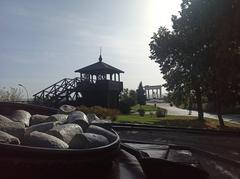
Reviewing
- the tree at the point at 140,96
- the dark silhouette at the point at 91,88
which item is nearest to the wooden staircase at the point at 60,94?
the dark silhouette at the point at 91,88

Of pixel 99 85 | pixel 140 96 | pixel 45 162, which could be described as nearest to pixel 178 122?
pixel 99 85

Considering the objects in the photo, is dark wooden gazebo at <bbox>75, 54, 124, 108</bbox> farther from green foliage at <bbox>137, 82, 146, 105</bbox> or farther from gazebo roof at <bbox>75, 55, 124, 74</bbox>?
green foliage at <bbox>137, 82, 146, 105</bbox>

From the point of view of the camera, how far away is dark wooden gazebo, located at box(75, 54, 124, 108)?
42344 millimetres

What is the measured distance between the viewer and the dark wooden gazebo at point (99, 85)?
139 feet

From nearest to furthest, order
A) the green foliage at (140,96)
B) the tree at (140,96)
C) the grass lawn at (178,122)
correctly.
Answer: the grass lawn at (178,122), the tree at (140,96), the green foliage at (140,96)

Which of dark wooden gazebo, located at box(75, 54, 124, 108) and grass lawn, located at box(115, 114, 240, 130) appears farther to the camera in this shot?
dark wooden gazebo, located at box(75, 54, 124, 108)

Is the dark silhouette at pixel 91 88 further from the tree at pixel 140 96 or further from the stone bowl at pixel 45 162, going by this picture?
the stone bowl at pixel 45 162

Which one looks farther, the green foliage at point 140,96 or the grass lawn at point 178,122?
the green foliage at point 140,96

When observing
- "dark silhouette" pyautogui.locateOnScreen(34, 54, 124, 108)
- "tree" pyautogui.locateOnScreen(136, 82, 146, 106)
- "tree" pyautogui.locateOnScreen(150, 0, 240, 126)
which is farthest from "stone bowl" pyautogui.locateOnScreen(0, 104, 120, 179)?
"tree" pyautogui.locateOnScreen(136, 82, 146, 106)

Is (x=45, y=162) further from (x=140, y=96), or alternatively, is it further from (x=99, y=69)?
(x=140, y=96)

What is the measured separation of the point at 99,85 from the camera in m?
42.8

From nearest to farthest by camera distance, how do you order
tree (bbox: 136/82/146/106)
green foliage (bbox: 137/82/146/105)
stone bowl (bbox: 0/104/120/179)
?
1. stone bowl (bbox: 0/104/120/179)
2. tree (bbox: 136/82/146/106)
3. green foliage (bbox: 137/82/146/105)

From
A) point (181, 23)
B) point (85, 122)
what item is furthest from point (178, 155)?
point (181, 23)

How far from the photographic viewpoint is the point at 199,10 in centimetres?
2486
